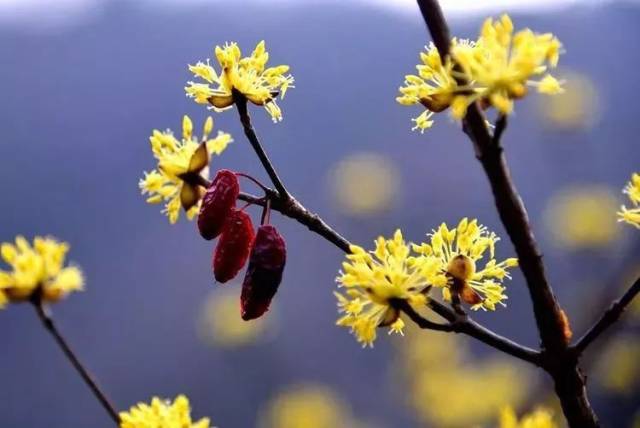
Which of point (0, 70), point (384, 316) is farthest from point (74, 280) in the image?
point (0, 70)

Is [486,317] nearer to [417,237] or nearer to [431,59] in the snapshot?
[417,237]

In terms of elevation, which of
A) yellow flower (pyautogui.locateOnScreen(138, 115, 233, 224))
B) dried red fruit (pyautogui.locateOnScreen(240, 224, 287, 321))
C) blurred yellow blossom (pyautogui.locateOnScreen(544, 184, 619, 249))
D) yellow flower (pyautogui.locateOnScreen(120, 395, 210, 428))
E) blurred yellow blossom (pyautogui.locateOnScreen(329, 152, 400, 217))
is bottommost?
blurred yellow blossom (pyautogui.locateOnScreen(544, 184, 619, 249))

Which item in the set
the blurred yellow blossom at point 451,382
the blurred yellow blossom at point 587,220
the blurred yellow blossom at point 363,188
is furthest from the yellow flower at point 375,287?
the blurred yellow blossom at point 363,188

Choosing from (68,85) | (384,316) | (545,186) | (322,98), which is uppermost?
(68,85)

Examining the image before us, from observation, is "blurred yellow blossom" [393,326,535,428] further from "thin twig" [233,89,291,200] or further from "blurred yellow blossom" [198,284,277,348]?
"thin twig" [233,89,291,200]

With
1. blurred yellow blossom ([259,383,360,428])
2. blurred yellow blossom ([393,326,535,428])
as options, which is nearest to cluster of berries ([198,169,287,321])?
blurred yellow blossom ([393,326,535,428])

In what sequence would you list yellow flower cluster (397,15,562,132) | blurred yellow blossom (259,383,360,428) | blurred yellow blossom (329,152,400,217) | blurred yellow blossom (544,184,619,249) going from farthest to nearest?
blurred yellow blossom (329,152,400,217), blurred yellow blossom (259,383,360,428), blurred yellow blossom (544,184,619,249), yellow flower cluster (397,15,562,132)
